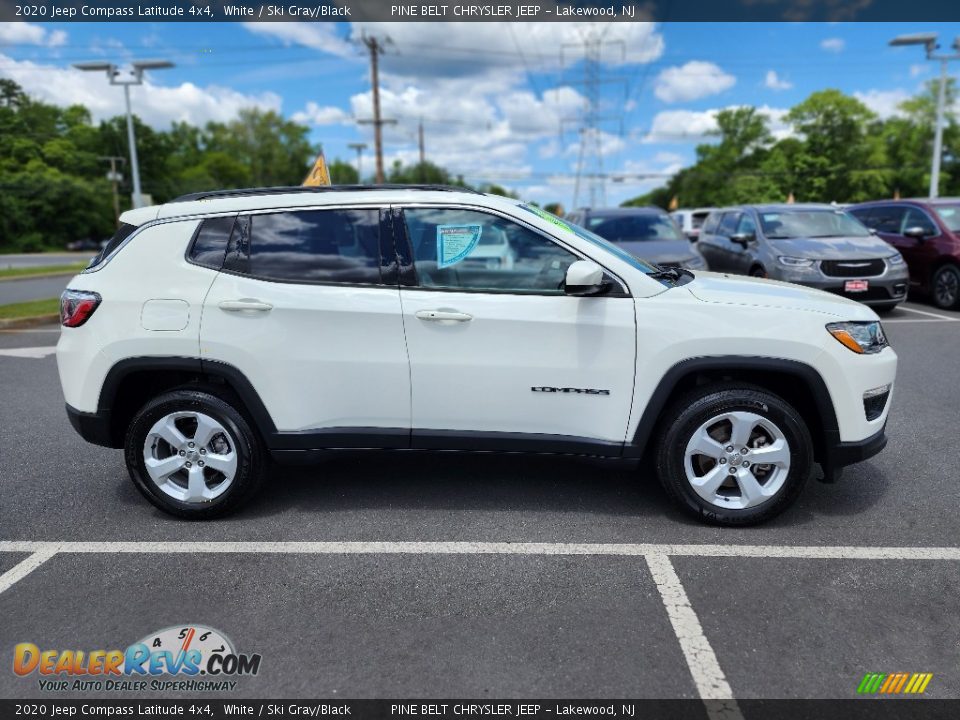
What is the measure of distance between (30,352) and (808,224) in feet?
36.7

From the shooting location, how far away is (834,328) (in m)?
3.62

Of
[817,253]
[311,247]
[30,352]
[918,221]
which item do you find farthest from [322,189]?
Answer: [918,221]

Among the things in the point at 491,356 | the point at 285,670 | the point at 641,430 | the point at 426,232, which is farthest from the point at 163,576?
the point at 641,430

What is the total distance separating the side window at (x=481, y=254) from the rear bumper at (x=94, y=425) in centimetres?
192

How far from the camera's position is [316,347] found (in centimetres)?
371

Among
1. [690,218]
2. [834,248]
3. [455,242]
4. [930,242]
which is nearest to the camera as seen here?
[455,242]

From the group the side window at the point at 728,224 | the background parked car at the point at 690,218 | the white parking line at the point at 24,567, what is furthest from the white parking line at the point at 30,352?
the background parked car at the point at 690,218

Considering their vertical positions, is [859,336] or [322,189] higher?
[322,189]

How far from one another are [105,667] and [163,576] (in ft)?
2.21

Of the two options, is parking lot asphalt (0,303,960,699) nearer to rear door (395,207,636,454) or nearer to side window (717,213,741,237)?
rear door (395,207,636,454)

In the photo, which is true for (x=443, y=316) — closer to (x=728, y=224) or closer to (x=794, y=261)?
(x=794, y=261)
